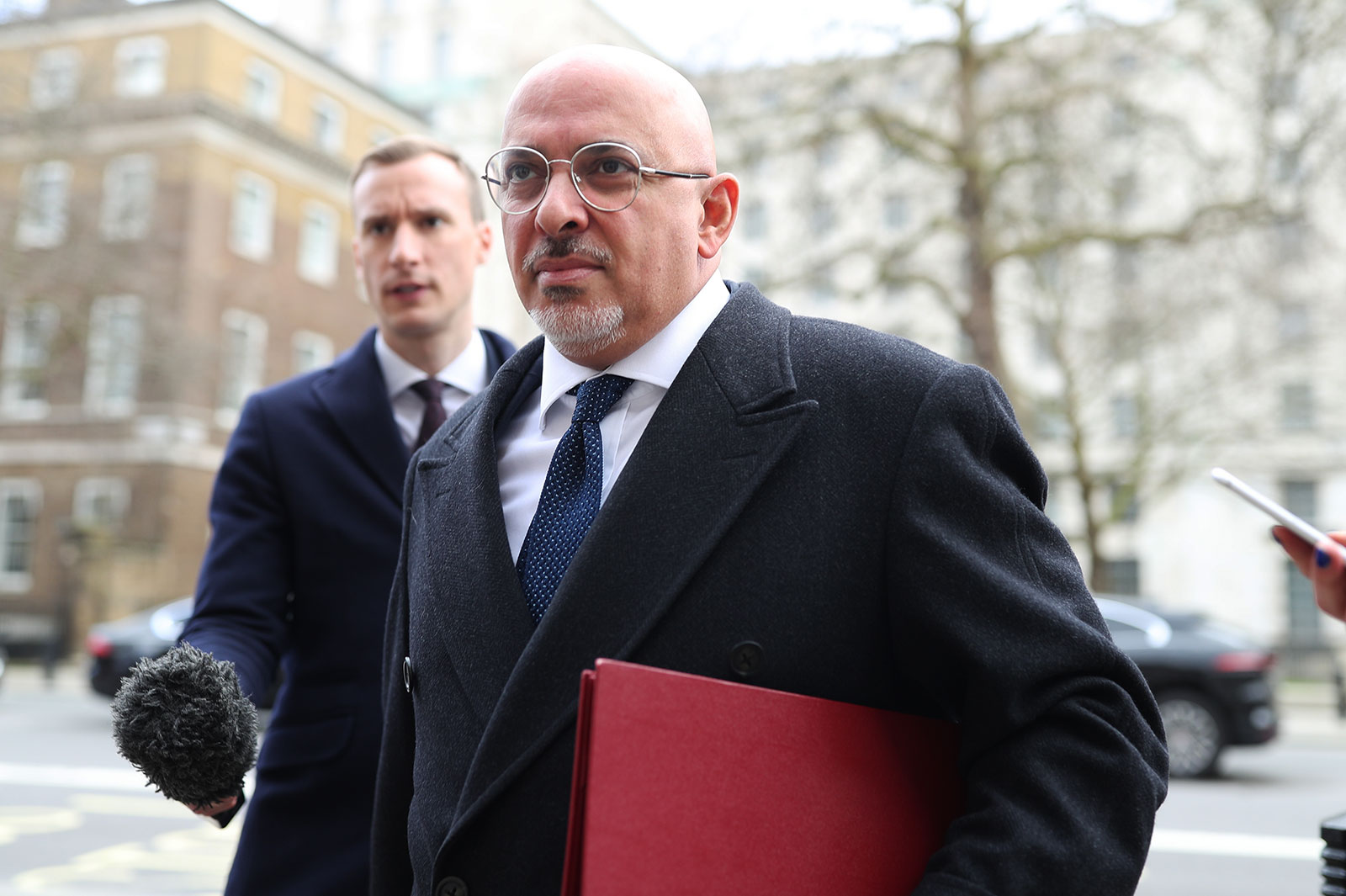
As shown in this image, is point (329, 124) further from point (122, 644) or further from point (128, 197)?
point (122, 644)

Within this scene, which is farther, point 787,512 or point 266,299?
point 266,299

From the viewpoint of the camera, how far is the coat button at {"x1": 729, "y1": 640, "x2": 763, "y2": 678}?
1.68 metres

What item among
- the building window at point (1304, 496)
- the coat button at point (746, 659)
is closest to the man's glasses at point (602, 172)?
the coat button at point (746, 659)

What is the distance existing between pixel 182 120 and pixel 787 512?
3038cm

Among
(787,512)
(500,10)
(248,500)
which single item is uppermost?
(500,10)

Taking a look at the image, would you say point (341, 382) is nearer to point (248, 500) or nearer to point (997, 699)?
point (248, 500)

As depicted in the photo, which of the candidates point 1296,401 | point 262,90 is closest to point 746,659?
point 1296,401

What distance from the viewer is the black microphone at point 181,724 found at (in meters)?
2.02

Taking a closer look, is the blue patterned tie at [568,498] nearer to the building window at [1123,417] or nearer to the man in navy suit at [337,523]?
the man in navy suit at [337,523]

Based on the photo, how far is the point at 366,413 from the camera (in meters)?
2.95

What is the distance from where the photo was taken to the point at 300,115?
3256 cm

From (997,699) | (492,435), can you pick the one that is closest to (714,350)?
(492,435)

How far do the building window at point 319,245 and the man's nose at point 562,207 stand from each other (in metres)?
31.9

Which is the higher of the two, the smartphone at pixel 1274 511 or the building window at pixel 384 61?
the building window at pixel 384 61
